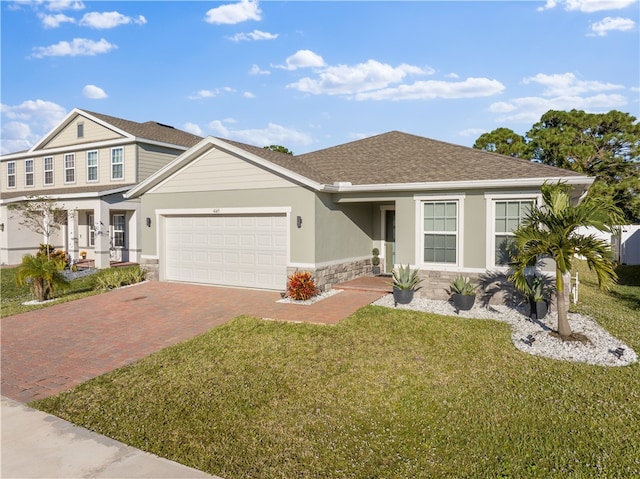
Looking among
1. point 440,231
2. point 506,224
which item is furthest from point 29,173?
point 506,224

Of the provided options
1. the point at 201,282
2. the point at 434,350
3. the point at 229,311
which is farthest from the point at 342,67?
the point at 434,350

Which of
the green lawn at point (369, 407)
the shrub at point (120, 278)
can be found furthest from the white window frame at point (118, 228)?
the green lawn at point (369, 407)

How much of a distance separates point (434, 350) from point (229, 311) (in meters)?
5.34

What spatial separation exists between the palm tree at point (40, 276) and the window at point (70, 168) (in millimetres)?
12079

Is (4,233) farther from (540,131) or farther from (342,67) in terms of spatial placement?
(540,131)

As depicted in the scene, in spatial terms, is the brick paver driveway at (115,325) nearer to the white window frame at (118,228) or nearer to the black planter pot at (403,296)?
the black planter pot at (403,296)

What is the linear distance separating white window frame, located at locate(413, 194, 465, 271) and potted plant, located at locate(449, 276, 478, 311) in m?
0.92

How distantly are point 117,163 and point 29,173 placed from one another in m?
7.94

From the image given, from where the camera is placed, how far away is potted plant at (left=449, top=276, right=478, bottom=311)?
32.2 ft

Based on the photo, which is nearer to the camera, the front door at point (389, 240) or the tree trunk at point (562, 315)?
the tree trunk at point (562, 315)

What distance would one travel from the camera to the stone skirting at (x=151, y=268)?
47.6 ft

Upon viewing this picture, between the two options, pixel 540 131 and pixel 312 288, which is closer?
pixel 312 288

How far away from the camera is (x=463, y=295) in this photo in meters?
9.77

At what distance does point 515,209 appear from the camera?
10.2 meters
